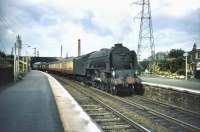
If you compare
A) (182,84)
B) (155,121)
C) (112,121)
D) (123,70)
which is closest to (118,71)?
(123,70)

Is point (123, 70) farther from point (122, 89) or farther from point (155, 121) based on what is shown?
point (155, 121)

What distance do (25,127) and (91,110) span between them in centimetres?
585

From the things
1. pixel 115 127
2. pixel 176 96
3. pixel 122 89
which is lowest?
pixel 115 127

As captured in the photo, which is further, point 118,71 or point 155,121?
point 118,71

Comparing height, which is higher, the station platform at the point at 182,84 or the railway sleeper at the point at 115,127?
the station platform at the point at 182,84

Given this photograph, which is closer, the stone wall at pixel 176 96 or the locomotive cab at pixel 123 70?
the stone wall at pixel 176 96

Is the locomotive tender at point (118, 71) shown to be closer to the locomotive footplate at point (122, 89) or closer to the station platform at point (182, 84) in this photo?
the locomotive footplate at point (122, 89)

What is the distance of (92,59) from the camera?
3027 cm

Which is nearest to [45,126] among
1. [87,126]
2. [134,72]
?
[87,126]

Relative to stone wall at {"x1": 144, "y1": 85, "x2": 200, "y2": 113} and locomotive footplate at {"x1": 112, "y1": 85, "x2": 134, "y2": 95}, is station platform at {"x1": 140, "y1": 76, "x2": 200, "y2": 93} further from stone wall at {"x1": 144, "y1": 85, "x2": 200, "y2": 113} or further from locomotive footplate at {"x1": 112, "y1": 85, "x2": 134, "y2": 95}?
locomotive footplate at {"x1": 112, "y1": 85, "x2": 134, "y2": 95}

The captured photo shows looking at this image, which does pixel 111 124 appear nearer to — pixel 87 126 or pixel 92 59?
pixel 87 126

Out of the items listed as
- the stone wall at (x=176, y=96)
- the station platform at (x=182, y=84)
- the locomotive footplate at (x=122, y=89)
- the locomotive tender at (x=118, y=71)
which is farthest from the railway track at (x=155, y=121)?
the locomotive footplate at (x=122, y=89)

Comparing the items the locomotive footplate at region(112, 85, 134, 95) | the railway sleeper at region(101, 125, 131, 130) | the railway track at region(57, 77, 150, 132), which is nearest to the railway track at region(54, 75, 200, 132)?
the railway track at region(57, 77, 150, 132)

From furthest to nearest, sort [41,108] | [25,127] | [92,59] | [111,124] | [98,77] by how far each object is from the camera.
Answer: [92,59] → [98,77] → [41,108] → [111,124] → [25,127]
